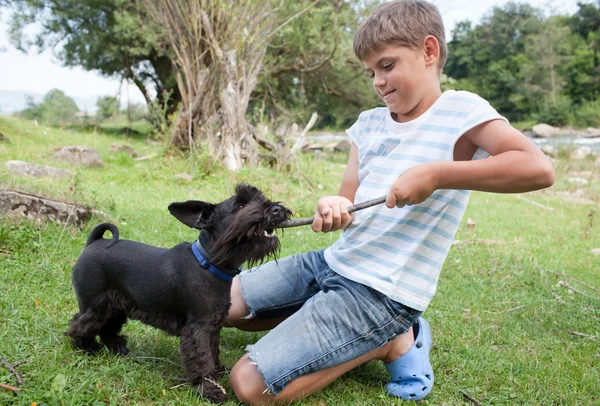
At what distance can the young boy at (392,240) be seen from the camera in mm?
2547

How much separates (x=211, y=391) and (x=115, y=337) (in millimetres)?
776

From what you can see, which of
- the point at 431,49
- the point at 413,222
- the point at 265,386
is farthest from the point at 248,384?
the point at 431,49

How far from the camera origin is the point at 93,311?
2.79 meters

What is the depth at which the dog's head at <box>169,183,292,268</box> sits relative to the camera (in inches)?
98.7

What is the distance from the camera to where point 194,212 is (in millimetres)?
2684

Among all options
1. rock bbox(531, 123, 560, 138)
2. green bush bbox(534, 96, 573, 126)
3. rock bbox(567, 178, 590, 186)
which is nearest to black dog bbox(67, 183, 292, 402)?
rock bbox(567, 178, 590, 186)

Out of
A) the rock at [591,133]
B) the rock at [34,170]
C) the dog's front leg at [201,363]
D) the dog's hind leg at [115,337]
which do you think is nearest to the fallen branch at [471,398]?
the dog's front leg at [201,363]

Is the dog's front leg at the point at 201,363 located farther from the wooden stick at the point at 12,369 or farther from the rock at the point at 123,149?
the rock at the point at 123,149

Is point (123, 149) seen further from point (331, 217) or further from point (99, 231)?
point (331, 217)

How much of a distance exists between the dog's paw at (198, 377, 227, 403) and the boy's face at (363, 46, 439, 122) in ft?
5.56

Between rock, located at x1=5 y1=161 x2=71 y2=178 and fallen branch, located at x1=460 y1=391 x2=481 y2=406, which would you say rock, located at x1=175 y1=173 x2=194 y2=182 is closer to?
rock, located at x1=5 y1=161 x2=71 y2=178

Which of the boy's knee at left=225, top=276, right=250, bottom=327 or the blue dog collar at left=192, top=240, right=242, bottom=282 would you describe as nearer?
the blue dog collar at left=192, top=240, right=242, bottom=282

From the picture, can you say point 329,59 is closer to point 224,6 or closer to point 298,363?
point 224,6

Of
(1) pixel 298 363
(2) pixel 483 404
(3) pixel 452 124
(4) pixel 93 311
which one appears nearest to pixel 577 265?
(2) pixel 483 404
